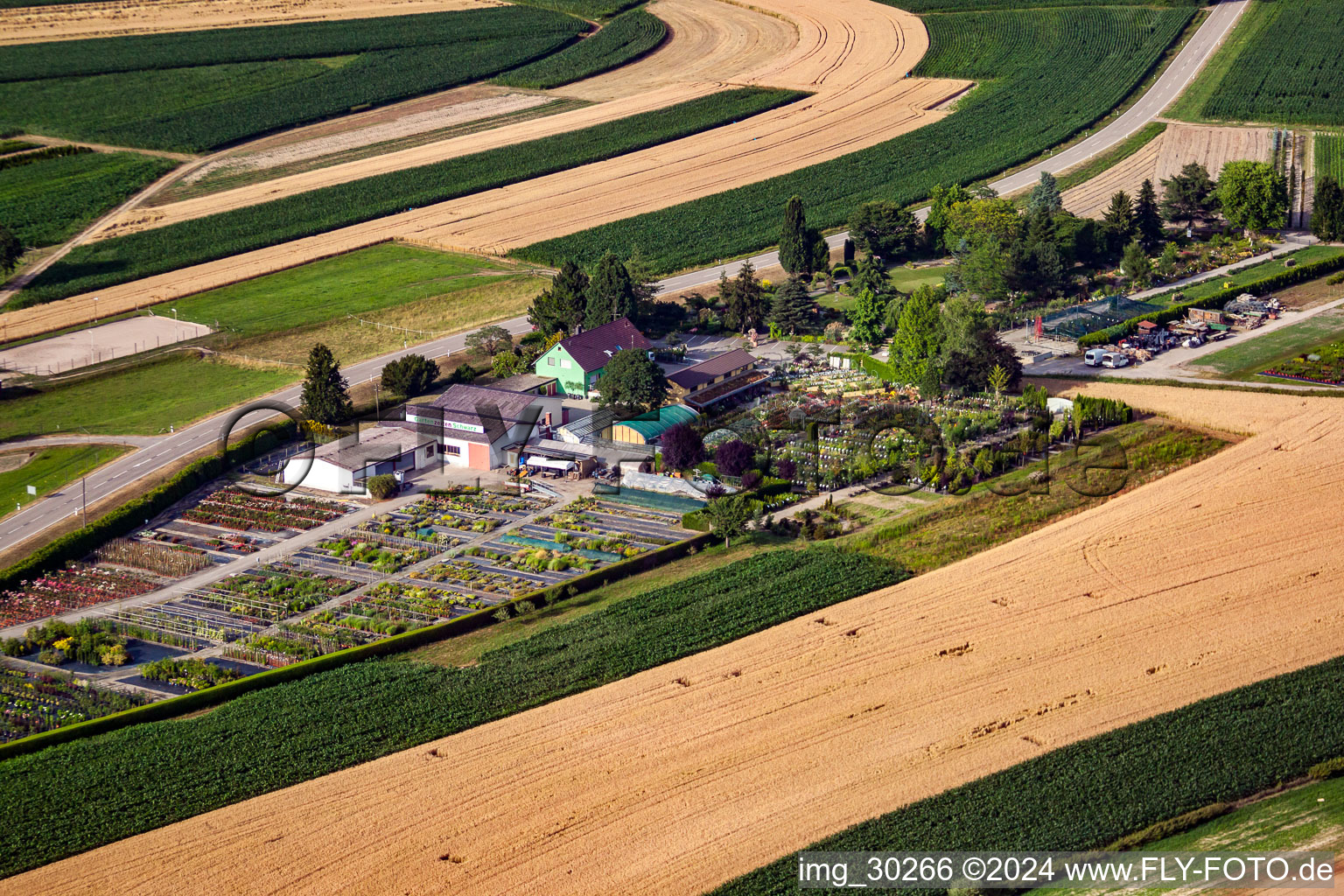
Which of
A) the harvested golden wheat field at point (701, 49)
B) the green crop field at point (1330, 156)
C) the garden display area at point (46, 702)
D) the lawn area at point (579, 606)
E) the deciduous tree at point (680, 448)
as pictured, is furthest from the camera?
the harvested golden wheat field at point (701, 49)

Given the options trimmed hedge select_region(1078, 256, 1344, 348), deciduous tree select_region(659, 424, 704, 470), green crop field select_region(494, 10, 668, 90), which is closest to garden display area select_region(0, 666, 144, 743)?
deciduous tree select_region(659, 424, 704, 470)

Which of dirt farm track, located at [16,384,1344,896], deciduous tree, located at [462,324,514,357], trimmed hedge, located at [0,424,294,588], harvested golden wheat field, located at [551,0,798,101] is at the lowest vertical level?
dirt farm track, located at [16,384,1344,896]

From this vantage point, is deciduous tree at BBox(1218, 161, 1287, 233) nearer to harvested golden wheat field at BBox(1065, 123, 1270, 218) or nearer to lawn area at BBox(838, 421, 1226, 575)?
harvested golden wheat field at BBox(1065, 123, 1270, 218)

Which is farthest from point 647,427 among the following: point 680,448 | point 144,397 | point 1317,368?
point 1317,368

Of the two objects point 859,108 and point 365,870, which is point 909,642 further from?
point 859,108

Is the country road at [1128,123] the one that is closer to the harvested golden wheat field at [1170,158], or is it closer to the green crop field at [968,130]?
the green crop field at [968,130]

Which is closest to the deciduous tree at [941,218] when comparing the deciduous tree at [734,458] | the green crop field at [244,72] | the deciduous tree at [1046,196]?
the deciduous tree at [1046,196]

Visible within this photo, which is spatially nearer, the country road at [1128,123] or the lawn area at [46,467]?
the lawn area at [46,467]
